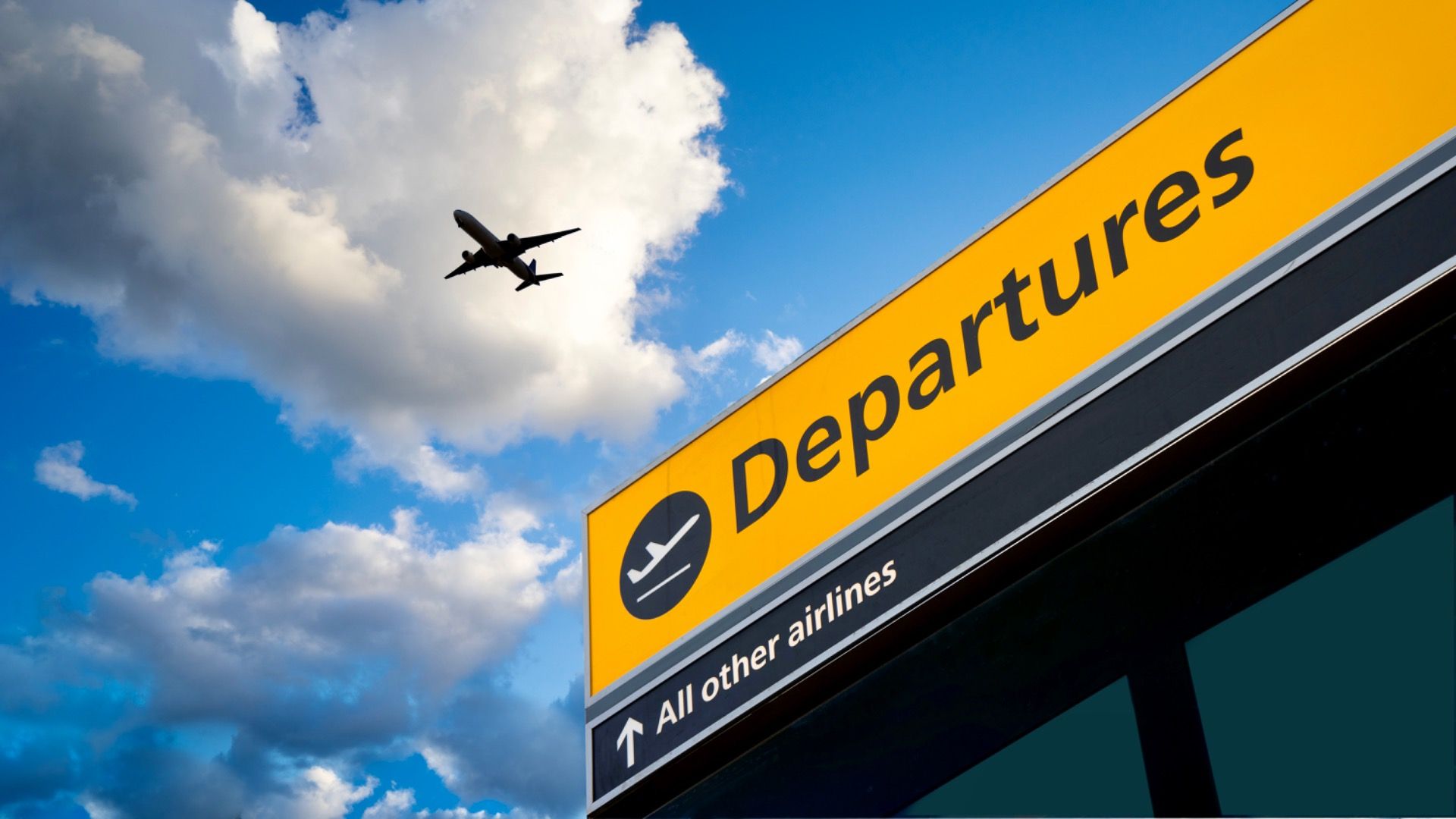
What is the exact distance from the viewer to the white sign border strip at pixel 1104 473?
226 inches

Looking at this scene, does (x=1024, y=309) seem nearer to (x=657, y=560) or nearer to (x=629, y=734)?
(x=657, y=560)

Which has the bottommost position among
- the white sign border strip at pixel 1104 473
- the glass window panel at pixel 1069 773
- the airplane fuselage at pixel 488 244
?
the glass window panel at pixel 1069 773

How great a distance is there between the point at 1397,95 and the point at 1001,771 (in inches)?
159

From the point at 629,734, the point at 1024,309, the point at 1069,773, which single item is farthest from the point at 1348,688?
the point at 629,734

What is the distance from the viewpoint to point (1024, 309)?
7.29 metres

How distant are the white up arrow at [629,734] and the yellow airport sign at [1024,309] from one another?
0.47 metres

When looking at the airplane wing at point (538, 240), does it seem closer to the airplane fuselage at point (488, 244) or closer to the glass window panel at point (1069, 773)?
the airplane fuselage at point (488, 244)

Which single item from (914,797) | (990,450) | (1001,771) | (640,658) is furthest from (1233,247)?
(640,658)

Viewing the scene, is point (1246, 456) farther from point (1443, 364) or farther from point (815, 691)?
point (815, 691)

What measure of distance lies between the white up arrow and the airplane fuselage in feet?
94.6

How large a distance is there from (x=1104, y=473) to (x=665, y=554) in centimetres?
342

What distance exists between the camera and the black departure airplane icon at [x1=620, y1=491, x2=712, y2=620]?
8523 mm

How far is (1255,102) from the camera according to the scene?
6.72 meters

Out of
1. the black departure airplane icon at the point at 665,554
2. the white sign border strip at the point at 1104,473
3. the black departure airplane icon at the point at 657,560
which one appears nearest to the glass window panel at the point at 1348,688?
the white sign border strip at the point at 1104,473
